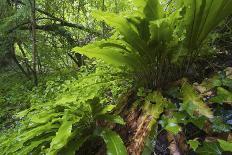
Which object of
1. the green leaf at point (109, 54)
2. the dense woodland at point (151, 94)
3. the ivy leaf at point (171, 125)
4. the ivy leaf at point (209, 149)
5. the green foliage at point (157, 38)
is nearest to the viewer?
the ivy leaf at point (209, 149)

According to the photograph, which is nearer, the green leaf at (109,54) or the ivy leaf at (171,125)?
the ivy leaf at (171,125)

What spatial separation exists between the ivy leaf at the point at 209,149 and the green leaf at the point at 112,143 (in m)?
0.49

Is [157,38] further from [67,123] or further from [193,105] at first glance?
[67,123]

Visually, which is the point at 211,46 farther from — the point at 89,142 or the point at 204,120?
the point at 89,142

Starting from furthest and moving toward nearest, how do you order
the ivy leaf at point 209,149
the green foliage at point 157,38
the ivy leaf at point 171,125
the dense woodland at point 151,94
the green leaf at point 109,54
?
the green leaf at point 109,54
the green foliage at point 157,38
the dense woodland at point 151,94
the ivy leaf at point 171,125
the ivy leaf at point 209,149

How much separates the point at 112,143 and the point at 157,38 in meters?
0.83

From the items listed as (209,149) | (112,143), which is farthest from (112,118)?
(209,149)

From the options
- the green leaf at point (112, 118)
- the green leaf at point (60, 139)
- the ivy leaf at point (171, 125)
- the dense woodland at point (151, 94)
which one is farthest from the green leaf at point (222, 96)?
the green leaf at point (60, 139)

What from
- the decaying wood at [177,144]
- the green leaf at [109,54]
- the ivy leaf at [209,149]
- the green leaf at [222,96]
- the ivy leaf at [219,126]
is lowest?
the decaying wood at [177,144]

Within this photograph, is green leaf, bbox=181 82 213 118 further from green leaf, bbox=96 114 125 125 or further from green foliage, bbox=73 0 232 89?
green leaf, bbox=96 114 125 125

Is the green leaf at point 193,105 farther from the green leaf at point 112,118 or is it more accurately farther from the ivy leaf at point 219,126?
the green leaf at point 112,118

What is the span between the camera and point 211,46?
319 cm

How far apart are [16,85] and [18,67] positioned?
147 centimetres

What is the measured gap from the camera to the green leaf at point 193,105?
237 cm
